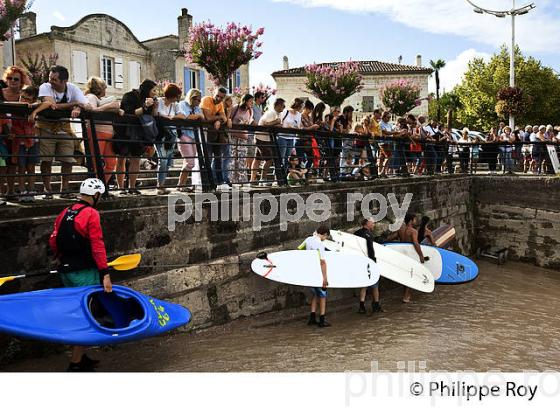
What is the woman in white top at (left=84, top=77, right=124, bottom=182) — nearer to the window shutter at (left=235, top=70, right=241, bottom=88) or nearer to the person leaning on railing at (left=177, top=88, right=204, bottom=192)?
the person leaning on railing at (left=177, top=88, right=204, bottom=192)

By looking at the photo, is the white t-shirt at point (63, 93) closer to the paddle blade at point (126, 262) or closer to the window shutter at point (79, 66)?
the paddle blade at point (126, 262)

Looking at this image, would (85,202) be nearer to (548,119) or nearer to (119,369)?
(119,369)

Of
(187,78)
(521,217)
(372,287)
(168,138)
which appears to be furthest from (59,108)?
(187,78)

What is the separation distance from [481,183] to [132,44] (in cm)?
2222

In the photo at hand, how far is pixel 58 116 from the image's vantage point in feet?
19.6

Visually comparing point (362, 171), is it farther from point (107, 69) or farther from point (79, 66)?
point (107, 69)

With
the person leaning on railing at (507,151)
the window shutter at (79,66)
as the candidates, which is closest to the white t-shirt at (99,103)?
the person leaning on railing at (507,151)

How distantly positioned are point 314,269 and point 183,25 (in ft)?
94.4

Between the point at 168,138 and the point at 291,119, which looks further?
the point at 291,119

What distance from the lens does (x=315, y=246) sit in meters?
8.23

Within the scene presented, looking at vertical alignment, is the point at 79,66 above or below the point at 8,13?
above

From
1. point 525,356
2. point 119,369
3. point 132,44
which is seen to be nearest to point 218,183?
point 119,369

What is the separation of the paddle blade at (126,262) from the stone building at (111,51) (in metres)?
21.3

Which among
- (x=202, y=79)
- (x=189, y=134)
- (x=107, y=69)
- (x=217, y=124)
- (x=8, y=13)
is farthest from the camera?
(x=202, y=79)
